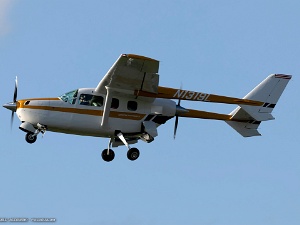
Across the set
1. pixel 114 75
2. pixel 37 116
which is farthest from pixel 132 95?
pixel 37 116

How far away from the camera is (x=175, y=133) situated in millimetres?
28844

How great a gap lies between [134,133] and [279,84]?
7.47 metres

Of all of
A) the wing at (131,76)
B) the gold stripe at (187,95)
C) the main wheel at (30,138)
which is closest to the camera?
the wing at (131,76)

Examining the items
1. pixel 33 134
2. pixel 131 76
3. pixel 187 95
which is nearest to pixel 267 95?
pixel 187 95

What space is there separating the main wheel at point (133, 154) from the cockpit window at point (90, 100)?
2466 millimetres

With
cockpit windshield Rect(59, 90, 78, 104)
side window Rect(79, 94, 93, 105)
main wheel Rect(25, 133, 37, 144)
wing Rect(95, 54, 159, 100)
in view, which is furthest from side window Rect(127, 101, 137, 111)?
main wheel Rect(25, 133, 37, 144)

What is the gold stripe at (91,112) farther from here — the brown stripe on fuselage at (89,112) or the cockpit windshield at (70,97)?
the cockpit windshield at (70,97)

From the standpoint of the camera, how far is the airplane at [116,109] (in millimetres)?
27016

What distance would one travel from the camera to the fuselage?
89.1 ft

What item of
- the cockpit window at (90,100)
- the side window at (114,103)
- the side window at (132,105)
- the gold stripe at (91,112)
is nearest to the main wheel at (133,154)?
the gold stripe at (91,112)

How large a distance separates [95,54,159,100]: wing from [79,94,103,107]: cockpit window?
1.09 ft

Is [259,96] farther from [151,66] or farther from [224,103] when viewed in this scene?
[151,66]

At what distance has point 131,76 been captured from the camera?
2652cm

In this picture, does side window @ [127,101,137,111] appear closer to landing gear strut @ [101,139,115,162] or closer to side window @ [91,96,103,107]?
side window @ [91,96,103,107]
